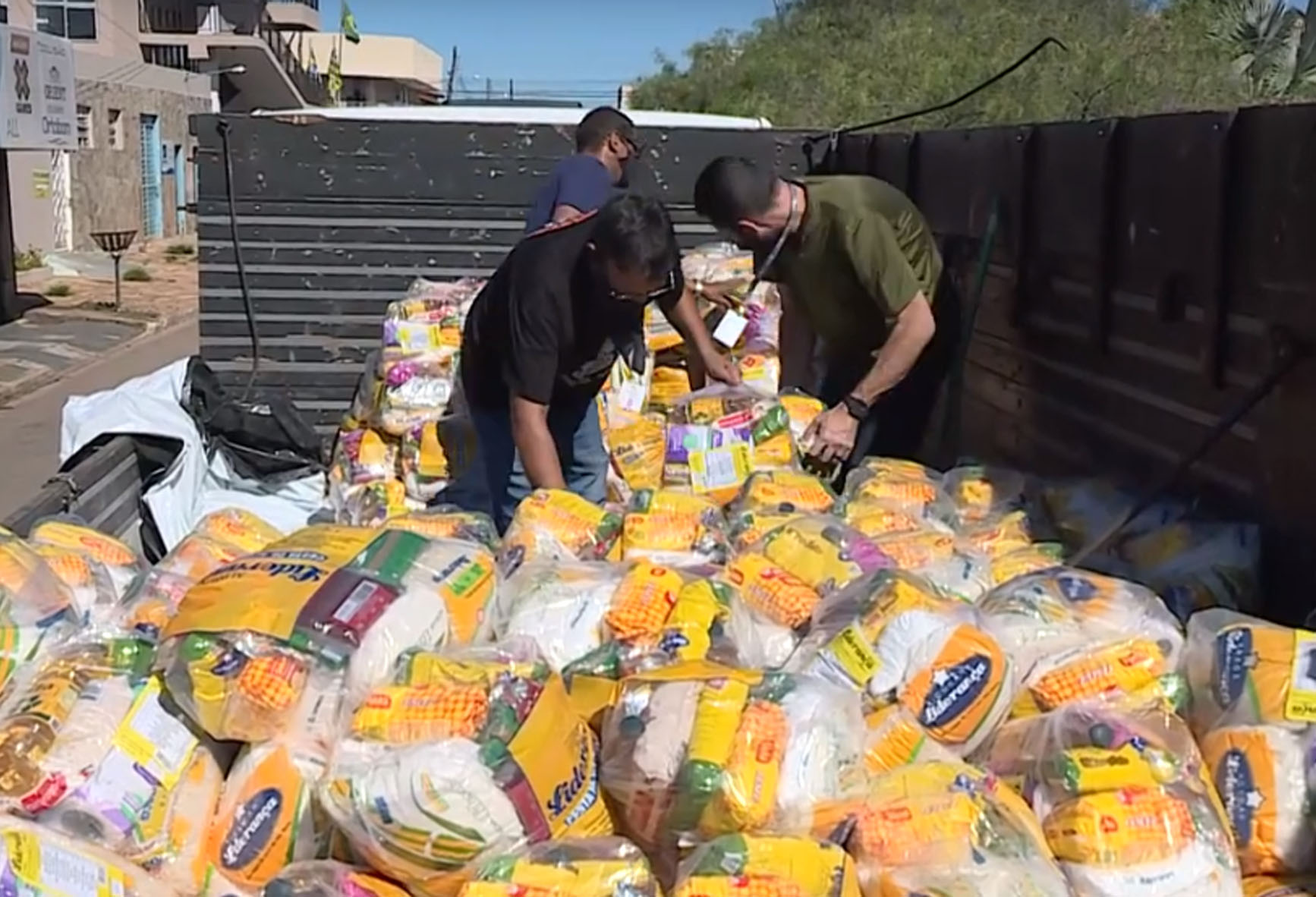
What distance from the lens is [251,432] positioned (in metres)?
5.54

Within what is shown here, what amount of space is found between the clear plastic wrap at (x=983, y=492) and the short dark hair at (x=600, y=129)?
2.08 m

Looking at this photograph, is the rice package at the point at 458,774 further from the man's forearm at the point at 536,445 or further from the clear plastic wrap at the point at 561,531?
the man's forearm at the point at 536,445

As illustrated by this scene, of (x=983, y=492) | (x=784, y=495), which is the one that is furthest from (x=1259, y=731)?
(x=784, y=495)

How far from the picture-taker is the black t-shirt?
4.30m

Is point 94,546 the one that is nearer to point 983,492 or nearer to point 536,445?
point 536,445

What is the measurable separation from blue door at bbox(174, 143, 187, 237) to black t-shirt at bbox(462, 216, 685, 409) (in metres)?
30.9

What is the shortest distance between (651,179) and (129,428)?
2.46m

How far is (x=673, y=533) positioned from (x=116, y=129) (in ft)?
91.2

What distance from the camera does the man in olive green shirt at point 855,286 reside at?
4.70m

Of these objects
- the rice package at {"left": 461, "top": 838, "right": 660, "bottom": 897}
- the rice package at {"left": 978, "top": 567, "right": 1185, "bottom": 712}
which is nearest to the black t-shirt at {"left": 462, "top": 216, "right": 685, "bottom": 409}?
the rice package at {"left": 978, "top": 567, "right": 1185, "bottom": 712}

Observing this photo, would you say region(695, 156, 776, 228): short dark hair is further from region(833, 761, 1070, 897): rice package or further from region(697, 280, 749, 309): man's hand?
region(833, 761, 1070, 897): rice package

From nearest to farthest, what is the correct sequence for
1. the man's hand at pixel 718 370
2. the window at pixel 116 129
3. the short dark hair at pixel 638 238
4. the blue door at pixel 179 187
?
the short dark hair at pixel 638 238 < the man's hand at pixel 718 370 < the window at pixel 116 129 < the blue door at pixel 179 187

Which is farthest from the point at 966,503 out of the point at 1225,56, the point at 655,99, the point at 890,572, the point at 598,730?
the point at 655,99

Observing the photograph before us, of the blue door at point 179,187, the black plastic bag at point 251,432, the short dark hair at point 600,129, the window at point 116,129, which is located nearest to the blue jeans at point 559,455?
the black plastic bag at point 251,432
